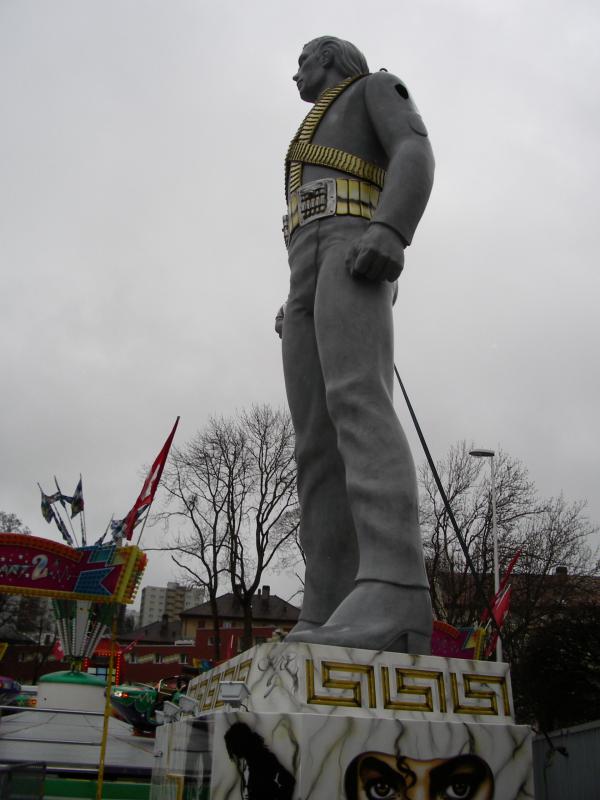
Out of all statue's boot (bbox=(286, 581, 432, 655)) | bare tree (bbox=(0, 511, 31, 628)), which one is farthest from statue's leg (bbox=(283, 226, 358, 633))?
bare tree (bbox=(0, 511, 31, 628))

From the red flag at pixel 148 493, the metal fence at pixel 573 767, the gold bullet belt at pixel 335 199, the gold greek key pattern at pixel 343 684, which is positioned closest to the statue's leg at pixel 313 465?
the gold bullet belt at pixel 335 199

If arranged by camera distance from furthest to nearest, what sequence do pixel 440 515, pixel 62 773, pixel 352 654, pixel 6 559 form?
pixel 440 515 → pixel 6 559 → pixel 62 773 → pixel 352 654

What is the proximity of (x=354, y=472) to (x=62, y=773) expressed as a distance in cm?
432

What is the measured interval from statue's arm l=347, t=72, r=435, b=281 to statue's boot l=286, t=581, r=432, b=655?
5.67ft

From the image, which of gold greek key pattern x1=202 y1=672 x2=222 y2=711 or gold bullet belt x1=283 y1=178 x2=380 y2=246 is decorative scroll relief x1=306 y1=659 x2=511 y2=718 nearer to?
gold greek key pattern x1=202 y1=672 x2=222 y2=711

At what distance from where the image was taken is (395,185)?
162 inches

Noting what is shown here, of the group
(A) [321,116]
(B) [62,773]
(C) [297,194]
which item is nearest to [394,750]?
(C) [297,194]

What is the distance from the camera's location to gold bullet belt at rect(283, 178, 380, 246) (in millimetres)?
4434

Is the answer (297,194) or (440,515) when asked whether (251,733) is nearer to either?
(297,194)

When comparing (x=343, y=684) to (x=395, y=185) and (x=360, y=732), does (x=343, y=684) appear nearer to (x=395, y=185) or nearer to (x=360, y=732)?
(x=360, y=732)

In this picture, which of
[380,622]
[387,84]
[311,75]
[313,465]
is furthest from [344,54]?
[380,622]

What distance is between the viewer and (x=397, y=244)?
4.04 meters

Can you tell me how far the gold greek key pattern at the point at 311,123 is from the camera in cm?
470

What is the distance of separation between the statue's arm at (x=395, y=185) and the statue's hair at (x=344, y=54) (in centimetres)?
69
